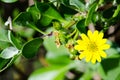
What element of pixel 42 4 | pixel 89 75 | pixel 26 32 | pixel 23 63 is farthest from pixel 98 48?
pixel 23 63

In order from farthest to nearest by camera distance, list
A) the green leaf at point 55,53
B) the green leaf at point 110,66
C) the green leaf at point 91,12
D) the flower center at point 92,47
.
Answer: the green leaf at point 55,53 → the green leaf at point 110,66 → the flower center at point 92,47 → the green leaf at point 91,12

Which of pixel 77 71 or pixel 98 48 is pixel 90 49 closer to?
pixel 98 48

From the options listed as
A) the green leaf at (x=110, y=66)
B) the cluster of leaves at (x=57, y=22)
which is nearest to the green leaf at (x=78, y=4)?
the cluster of leaves at (x=57, y=22)

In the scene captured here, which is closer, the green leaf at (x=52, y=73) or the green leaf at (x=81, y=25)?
the green leaf at (x=81, y=25)

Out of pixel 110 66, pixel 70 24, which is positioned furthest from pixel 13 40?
pixel 110 66

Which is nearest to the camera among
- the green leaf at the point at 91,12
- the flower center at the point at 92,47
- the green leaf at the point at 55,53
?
the green leaf at the point at 91,12

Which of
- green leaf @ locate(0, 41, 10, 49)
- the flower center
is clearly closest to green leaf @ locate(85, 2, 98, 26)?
the flower center

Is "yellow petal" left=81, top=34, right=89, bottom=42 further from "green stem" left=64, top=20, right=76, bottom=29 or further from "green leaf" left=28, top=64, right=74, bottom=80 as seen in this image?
"green leaf" left=28, top=64, right=74, bottom=80

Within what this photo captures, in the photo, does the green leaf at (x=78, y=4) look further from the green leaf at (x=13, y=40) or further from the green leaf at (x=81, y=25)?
the green leaf at (x=13, y=40)
